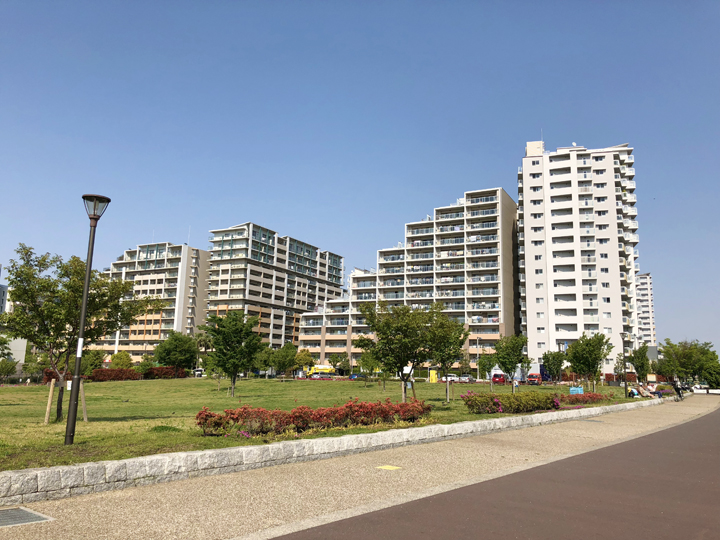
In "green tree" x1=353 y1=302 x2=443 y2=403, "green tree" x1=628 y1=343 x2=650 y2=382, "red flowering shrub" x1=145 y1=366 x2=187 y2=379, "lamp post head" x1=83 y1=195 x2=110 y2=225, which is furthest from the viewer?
"green tree" x1=628 y1=343 x2=650 y2=382

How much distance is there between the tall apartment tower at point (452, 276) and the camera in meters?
92.2

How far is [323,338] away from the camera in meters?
107

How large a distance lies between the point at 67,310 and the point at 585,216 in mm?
87131

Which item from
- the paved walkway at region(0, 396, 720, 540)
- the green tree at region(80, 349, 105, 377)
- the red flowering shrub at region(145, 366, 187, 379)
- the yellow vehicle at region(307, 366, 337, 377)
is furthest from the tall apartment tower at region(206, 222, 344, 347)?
the paved walkway at region(0, 396, 720, 540)

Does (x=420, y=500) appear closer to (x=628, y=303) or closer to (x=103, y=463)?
(x=103, y=463)

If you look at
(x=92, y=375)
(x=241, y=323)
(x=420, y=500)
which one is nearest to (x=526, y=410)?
(x=420, y=500)

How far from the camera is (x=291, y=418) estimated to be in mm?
12945

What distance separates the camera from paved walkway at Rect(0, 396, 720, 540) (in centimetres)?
622

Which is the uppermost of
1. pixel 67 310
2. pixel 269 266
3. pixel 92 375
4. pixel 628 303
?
pixel 269 266

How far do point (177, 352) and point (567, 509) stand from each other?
85.2 metres

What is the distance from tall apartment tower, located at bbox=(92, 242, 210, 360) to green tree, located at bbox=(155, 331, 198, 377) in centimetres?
3776

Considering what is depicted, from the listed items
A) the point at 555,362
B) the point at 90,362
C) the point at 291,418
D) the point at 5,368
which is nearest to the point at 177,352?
the point at 90,362

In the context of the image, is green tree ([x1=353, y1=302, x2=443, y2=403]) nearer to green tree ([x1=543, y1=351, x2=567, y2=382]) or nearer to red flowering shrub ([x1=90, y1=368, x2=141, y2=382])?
green tree ([x1=543, y1=351, x2=567, y2=382])

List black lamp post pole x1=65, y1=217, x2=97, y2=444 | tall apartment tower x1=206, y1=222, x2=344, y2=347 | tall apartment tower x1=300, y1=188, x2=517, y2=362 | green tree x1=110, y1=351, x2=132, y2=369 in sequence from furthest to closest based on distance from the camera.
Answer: tall apartment tower x1=206, y1=222, x2=344, y2=347 → green tree x1=110, y1=351, x2=132, y2=369 → tall apartment tower x1=300, y1=188, x2=517, y2=362 → black lamp post pole x1=65, y1=217, x2=97, y2=444
